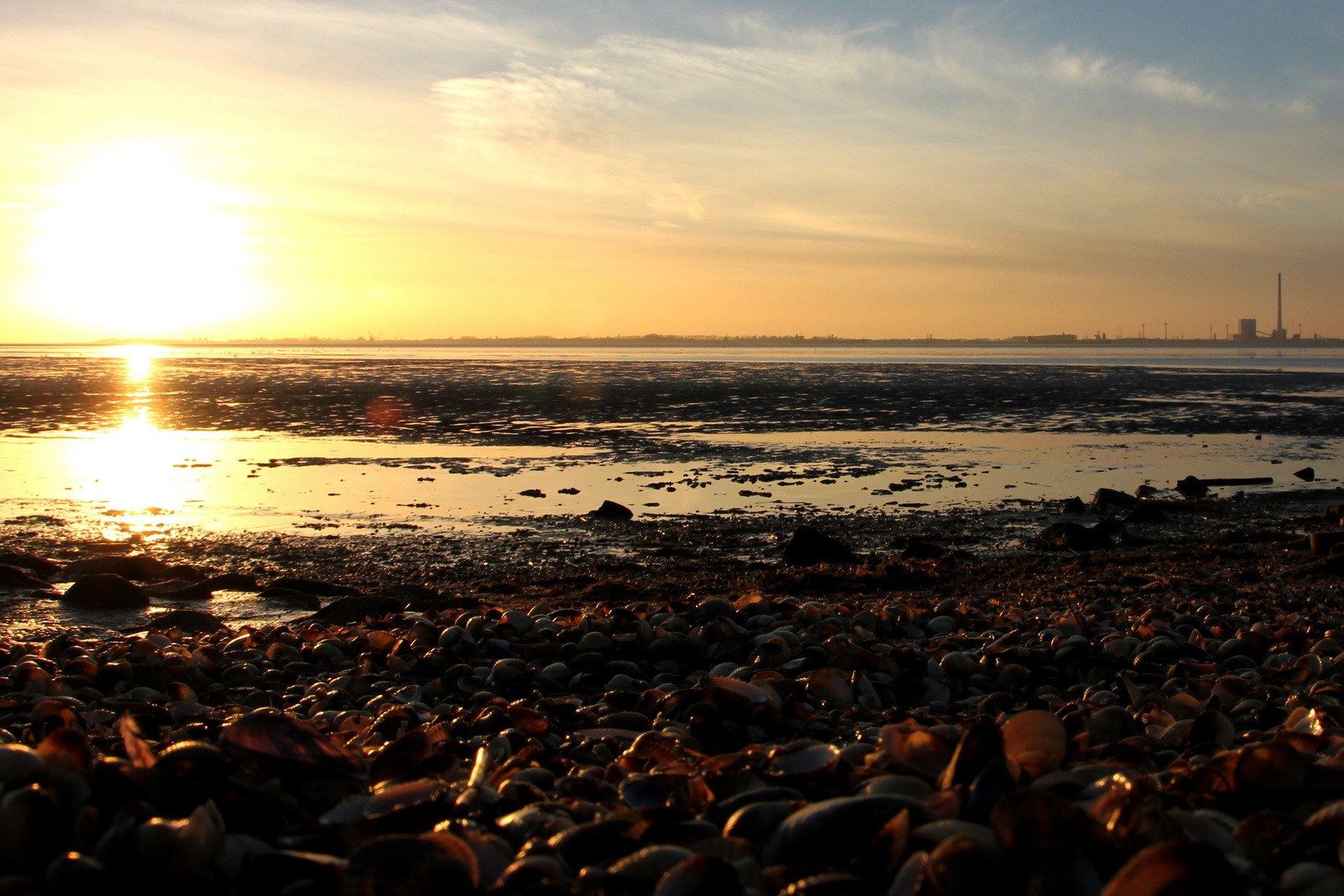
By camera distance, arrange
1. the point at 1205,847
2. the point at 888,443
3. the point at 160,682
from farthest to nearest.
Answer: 1. the point at 888,443
2. the point at 160,682
3. the point at 1205,847

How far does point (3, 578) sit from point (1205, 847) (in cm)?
1017

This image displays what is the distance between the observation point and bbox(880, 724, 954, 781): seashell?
113 inches

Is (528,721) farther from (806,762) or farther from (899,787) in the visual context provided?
(899,787)

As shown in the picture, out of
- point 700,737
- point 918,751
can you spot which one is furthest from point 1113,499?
point 918,751

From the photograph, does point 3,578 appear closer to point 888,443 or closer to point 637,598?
point 637,598

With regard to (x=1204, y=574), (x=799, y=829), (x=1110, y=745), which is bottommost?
(x=1204, y=574)

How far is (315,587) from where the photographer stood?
30.5 ft

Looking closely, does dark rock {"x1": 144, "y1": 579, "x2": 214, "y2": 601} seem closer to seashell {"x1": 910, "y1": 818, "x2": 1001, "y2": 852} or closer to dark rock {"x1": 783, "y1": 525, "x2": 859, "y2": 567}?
dark rock {"x1": 783, "y1": 525, "x2": 859, "y2": 567}

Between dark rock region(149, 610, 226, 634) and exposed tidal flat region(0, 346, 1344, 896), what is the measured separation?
4 cm

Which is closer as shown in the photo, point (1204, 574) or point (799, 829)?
point (799, 829)

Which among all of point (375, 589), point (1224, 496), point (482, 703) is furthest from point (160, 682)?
point (1224, 496)

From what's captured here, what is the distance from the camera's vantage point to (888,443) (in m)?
22.2

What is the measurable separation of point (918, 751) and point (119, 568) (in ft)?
29.6

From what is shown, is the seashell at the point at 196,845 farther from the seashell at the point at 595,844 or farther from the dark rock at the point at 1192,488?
the dark rock at the point at 1192,488
